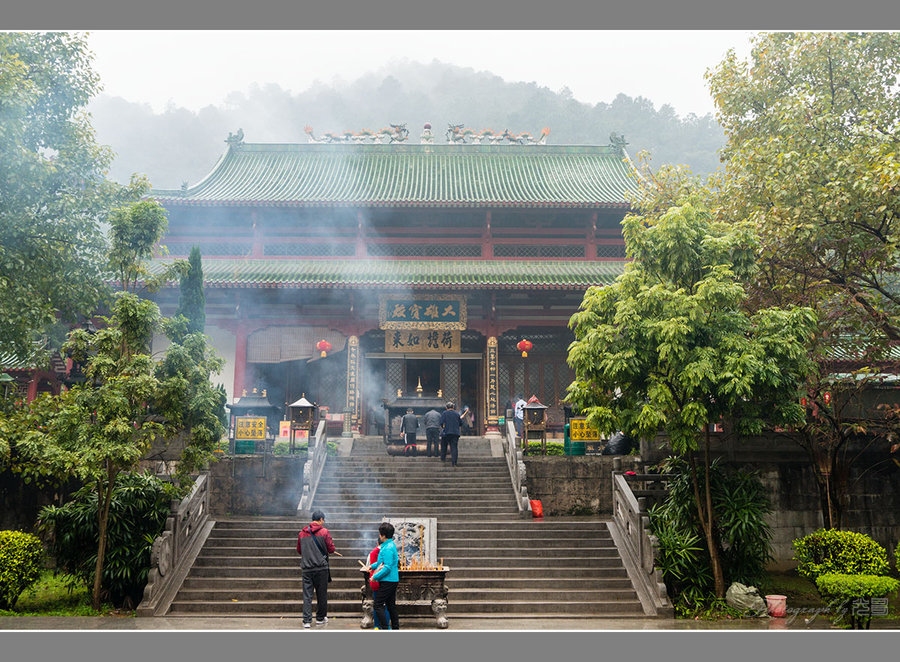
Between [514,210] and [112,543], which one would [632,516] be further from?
[514,210]

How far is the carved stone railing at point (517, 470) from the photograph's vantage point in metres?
13.0

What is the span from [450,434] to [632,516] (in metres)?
4.95

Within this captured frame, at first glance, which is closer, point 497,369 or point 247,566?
point 247,566

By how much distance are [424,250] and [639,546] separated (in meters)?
13.1

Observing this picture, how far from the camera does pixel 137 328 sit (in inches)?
403

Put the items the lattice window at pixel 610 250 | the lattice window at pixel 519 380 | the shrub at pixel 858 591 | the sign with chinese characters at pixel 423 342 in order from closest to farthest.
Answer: the shrub at pixel 858 591, the sign with chinese characters at pixel 423 342, the lattice window at pixel 519 380, the lattice window at pixel 610 250

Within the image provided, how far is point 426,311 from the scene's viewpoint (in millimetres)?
20422

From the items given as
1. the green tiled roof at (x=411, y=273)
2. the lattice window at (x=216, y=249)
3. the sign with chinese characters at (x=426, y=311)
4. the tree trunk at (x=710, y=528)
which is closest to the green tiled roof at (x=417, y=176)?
the lattice window at (x=216, y=249)

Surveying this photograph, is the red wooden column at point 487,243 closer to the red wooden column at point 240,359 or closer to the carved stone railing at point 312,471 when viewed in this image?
the red wooden column at point 240,359

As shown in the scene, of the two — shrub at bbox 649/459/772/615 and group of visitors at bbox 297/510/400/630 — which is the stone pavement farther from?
shrub at bbox 649/459/772/615

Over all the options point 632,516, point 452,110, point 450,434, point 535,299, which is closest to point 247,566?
point 450,434

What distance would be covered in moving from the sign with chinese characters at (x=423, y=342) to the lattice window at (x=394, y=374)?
0.70 meters

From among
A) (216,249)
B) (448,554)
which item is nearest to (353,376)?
(216,249)

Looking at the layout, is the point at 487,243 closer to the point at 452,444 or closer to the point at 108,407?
the point at 452,444
